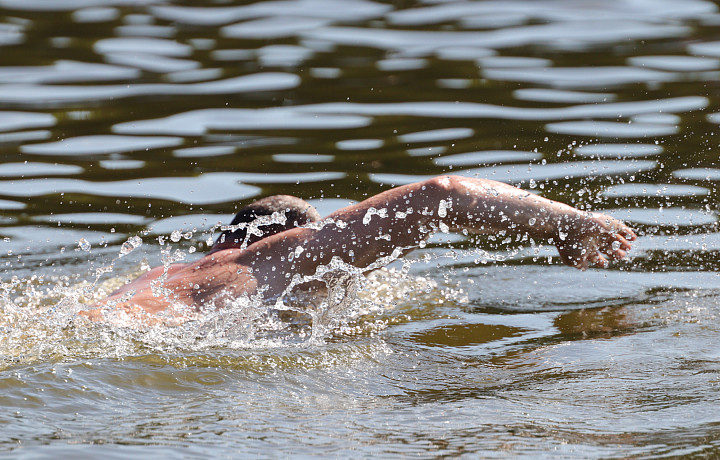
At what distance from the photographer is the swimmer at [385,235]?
18.4 feet

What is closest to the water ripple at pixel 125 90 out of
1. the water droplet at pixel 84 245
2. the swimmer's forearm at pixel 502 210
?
the water droplet at pixel 84 245

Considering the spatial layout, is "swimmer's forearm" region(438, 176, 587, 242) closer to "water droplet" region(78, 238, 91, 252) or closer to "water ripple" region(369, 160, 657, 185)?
"water ripple" region(369, 160, 657, 185)

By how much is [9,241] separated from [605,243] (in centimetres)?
425

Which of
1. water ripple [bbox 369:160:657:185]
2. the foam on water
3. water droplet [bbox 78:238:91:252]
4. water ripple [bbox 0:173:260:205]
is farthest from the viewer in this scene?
water ripple [bbox 0:173:260:205]

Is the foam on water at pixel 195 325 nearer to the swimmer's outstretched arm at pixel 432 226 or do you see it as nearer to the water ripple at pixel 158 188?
the swimmer's outstretched arm at pixel 432 226

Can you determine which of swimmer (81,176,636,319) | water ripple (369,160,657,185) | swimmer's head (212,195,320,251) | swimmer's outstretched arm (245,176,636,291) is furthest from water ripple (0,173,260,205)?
swimmer's outstretched arm (245,176,636,291)

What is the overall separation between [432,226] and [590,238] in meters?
0.81

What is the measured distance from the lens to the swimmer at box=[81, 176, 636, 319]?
18.4ft

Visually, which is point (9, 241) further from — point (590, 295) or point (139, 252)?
point (590, 295)

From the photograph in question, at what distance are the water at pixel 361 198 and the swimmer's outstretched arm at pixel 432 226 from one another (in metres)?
0.34

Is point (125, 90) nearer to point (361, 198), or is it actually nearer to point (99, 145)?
point (99, 145)

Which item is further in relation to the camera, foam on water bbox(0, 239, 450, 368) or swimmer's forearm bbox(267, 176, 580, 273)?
swimmer's forearm bbox(267, 176, 580, 273)

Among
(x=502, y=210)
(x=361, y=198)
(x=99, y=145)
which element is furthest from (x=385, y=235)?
(x=99, y=145)

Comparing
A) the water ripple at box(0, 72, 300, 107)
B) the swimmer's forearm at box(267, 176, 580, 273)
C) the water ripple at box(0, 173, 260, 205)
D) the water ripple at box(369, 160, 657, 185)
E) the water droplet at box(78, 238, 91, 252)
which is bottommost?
the water droplet at box(78, 238, 91, 252)
